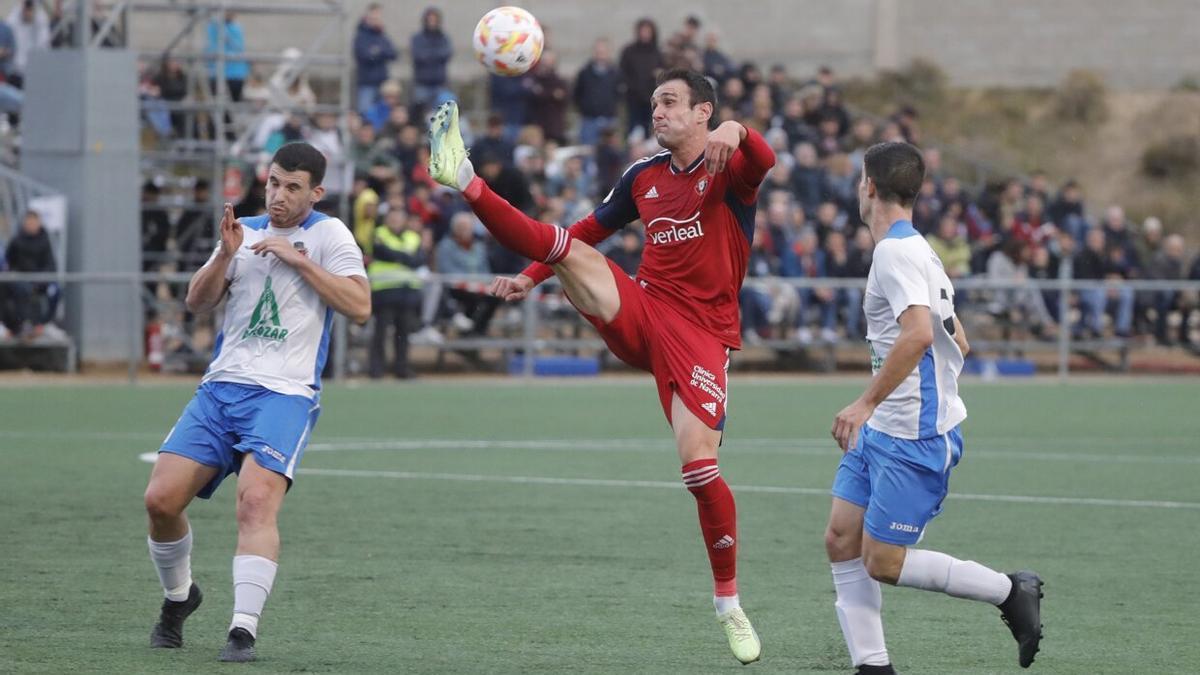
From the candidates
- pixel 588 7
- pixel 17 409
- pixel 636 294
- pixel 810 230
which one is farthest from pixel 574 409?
pixel 588 7

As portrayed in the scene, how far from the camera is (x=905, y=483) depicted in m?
6.29

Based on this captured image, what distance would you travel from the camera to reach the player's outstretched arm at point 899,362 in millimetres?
5996

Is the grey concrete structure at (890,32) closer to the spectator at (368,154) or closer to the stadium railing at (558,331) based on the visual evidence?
the spectator at (368,154)

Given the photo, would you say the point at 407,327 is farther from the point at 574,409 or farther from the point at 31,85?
the point at 31,85

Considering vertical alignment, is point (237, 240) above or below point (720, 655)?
above

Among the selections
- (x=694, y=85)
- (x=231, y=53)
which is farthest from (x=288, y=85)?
(x=694, y=85)

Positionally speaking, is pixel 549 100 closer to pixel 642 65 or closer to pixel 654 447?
pixel 642 65

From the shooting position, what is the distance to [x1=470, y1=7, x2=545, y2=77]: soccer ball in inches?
327

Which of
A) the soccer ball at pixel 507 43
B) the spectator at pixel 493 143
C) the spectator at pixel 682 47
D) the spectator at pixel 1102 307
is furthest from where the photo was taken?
the spectator at pixel 682 47

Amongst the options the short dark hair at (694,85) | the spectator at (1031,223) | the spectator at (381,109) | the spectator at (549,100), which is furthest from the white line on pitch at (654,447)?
the spectator at (1031,223)

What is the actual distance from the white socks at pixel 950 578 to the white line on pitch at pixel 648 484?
5.72 m

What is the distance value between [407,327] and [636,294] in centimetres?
1374

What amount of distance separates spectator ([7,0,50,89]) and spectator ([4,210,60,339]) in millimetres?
3467

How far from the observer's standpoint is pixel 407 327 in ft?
70.4
